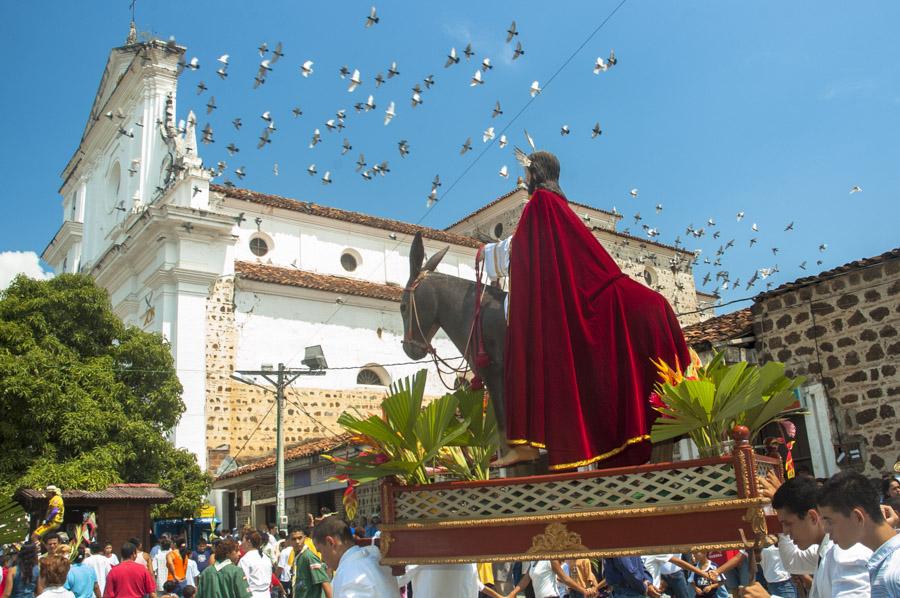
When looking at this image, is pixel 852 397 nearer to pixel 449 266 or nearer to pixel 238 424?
pixel 238 424

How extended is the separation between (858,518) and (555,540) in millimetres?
1337

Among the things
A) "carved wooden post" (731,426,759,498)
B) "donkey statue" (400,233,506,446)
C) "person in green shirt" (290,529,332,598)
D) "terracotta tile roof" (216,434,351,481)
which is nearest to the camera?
"carved wooden post" (731,426,759,498)

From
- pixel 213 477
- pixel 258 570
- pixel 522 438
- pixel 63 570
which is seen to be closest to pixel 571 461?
pixel 522 438

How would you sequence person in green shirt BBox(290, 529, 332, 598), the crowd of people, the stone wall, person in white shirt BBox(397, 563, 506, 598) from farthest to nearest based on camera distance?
the stone wall < person in green shirt BBox(290, 529, 332, 598) < person in white shirt BBox(397, 563, 506, 598) < the crowd of people

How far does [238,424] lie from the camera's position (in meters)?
24.5

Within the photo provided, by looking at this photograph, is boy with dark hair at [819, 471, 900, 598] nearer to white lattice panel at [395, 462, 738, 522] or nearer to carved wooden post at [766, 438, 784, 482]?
white lattice panel at [395, 462, 738, 522]

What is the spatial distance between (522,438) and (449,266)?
1075 inches

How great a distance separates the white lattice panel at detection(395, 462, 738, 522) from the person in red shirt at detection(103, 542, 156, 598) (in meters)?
7.07

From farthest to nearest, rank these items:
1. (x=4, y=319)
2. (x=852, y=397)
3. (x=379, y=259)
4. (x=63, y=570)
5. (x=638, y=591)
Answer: (x=379, y=259)
(x=4, y=319)
(x=852, y=397)
(x=638, y=591)
(x=63, y=570)

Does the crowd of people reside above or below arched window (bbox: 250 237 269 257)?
below

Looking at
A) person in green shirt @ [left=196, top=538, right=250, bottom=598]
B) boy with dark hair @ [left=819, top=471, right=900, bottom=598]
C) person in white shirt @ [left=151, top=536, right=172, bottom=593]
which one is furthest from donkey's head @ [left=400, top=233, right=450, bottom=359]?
person in white shirt @ [left=151, top=536, right=172, bottom=593]

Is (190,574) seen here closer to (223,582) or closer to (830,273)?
(223,582)

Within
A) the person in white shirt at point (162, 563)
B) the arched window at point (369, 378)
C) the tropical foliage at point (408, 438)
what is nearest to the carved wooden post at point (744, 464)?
the tropical foliage at point (408, 438)

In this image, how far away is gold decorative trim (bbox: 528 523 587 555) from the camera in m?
3.91
